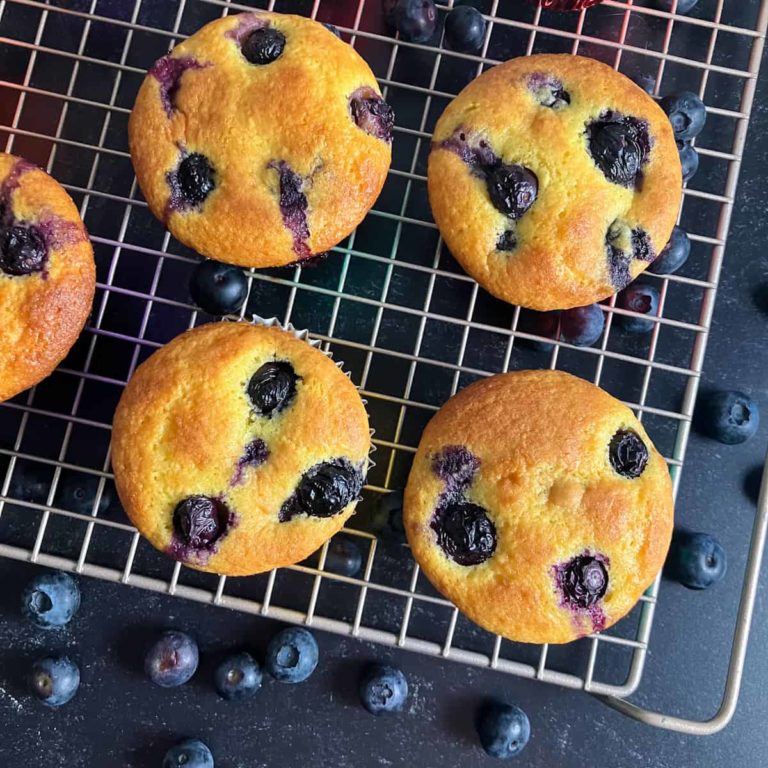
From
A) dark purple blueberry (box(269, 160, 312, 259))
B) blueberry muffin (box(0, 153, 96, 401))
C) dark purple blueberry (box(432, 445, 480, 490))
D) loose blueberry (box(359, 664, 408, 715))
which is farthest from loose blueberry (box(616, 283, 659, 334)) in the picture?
blueberry muffin (box(0, 153, 96, 401))

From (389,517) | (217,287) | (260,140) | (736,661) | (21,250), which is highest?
(260,140)

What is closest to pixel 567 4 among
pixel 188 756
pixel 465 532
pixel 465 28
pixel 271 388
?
pixel 465 28

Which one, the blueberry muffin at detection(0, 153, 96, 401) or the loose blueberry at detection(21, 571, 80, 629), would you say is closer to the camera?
the blueberry muffin at detection(0, 153, 96, 401)

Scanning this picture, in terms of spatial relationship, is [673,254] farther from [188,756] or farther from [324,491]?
[188,756]

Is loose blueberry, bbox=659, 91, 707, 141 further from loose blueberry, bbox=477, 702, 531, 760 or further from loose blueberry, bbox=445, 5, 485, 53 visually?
loose blueberry, bbox=477, 702, 531, 760

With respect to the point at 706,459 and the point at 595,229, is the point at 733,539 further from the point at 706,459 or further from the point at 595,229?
the point at 595,229

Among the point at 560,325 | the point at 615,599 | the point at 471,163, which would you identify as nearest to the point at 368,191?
the point at 471,163

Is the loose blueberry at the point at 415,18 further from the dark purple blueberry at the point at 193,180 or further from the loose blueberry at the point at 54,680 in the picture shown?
the loose blueberry at the point at 54,680

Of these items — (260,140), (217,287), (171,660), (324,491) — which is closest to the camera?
(324,491)
